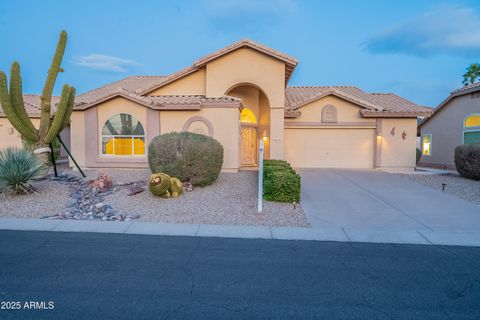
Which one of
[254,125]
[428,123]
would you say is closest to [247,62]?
[254,125]

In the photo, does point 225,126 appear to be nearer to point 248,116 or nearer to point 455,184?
A: point 248,116

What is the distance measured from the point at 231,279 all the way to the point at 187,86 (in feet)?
47.2

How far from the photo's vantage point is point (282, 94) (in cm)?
1648

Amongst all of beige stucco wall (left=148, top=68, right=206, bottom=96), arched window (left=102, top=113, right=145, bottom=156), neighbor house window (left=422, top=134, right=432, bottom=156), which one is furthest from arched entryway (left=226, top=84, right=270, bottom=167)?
neighbor house window (left=422, top=134, right=432, bottom=156)

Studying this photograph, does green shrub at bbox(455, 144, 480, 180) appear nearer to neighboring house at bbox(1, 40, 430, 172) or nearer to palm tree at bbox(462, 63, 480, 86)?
neighboring house at bbox(1, 40, 430, 172)

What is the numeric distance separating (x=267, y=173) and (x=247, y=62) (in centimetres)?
826

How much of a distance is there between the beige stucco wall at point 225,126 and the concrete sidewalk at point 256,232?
7496 millimetres

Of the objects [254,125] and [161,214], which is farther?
[254,125]

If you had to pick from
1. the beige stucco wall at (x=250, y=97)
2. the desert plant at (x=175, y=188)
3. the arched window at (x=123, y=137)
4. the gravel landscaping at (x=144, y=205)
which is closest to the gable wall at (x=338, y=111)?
the beige stucco wall at (x=250, y=97)

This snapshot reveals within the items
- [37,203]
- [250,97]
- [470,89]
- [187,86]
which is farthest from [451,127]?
[37,203]

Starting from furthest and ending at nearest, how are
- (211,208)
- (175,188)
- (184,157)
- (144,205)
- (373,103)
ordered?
(373,103), (184,157), (175,188), (144,205), (211,208)

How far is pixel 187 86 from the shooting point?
17.3m

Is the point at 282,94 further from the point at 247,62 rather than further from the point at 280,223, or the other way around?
the point at 280,223

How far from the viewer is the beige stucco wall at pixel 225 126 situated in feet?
48.1
